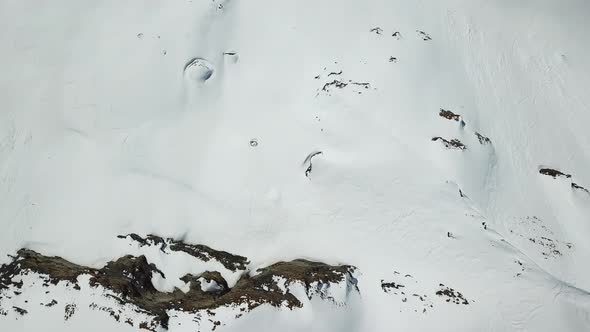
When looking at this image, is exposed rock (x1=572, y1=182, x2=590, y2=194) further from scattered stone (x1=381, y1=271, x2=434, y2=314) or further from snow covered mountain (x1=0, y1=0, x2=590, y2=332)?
scattered stone (x1=381, y1=271, x2=434, y2=314)

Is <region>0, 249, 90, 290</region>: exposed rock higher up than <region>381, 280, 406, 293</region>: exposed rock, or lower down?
higher up

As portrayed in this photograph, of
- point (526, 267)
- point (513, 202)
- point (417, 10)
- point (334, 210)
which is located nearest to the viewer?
point (526, 267)

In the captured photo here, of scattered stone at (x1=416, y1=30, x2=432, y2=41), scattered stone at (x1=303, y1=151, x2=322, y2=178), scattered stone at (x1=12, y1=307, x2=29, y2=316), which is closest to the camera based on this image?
scattered stone at (x1=12, y1=307, x2=29, y2=316)

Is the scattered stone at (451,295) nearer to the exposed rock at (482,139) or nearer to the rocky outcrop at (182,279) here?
the rocky outcrop at (182,279)

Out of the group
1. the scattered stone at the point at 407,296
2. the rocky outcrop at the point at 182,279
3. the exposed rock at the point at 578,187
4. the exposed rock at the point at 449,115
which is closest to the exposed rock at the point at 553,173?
the exposed rock at the point at 578,187

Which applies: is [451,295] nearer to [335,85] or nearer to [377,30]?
[335,85]

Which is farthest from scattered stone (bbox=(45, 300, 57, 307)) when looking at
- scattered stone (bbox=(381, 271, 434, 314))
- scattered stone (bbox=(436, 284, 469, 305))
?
scattered stone (bbox=(436, 284, 469, 305))

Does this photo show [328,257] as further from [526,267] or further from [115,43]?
[115,43]

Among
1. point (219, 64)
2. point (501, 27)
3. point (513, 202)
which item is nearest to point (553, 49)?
point (501, 27)
